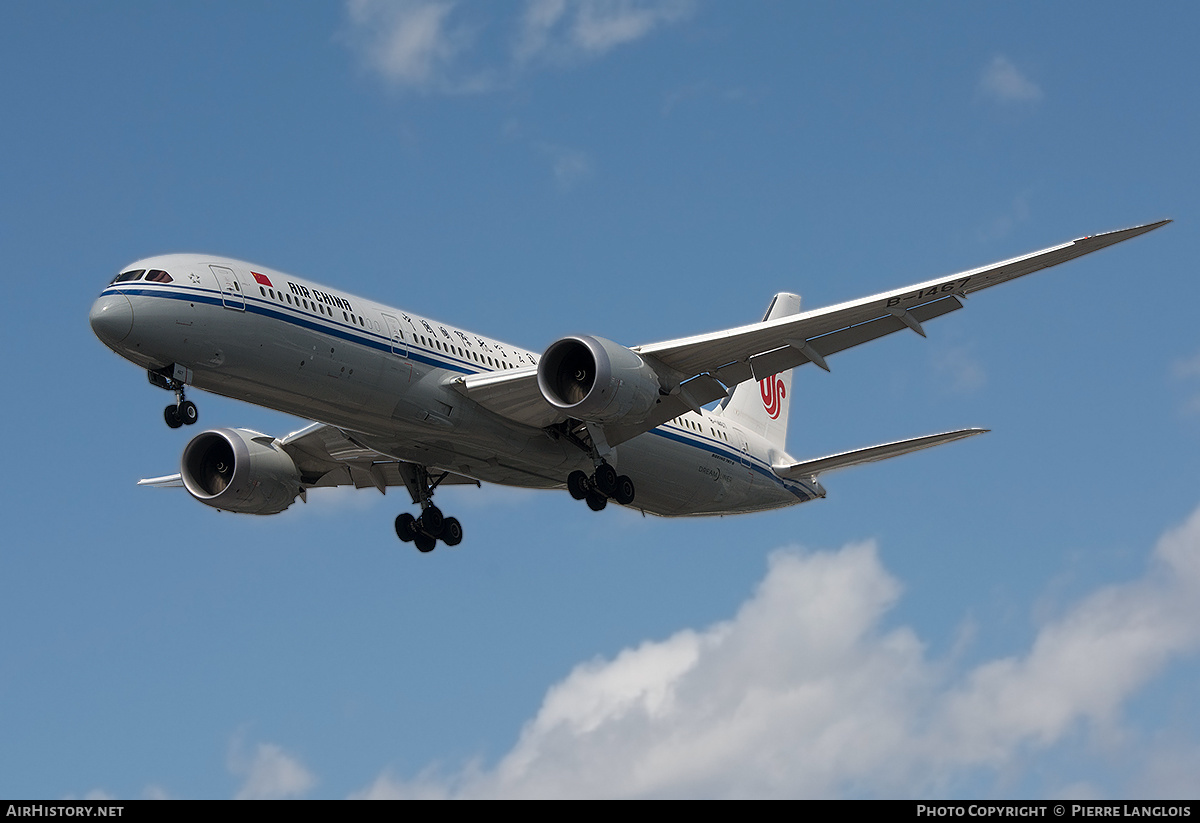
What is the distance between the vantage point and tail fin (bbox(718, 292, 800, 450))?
40.0 m

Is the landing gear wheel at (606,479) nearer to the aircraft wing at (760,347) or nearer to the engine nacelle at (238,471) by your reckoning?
the aircraft wing at (760,347)

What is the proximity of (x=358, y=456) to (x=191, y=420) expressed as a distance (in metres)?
7.77

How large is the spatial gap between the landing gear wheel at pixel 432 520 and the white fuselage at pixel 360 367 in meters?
2.59

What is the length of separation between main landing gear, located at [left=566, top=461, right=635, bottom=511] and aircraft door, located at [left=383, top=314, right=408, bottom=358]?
5474mm

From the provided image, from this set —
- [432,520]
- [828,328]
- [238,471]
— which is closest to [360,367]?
[238,471]

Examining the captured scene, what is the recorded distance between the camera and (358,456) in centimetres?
3409

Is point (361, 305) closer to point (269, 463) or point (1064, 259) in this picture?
point (269, 463)

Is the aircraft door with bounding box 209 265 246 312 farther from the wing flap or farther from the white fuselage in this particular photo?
the wing flap

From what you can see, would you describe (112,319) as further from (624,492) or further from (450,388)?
(624,492)

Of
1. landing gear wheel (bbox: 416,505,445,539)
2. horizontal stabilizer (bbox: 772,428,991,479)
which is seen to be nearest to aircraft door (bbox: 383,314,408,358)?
landing gear wheel (bbox: 416,505,445,539)

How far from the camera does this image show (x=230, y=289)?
26875mm

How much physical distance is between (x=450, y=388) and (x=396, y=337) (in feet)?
5.30

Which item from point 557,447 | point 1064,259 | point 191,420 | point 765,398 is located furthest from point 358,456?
point 1064,259
